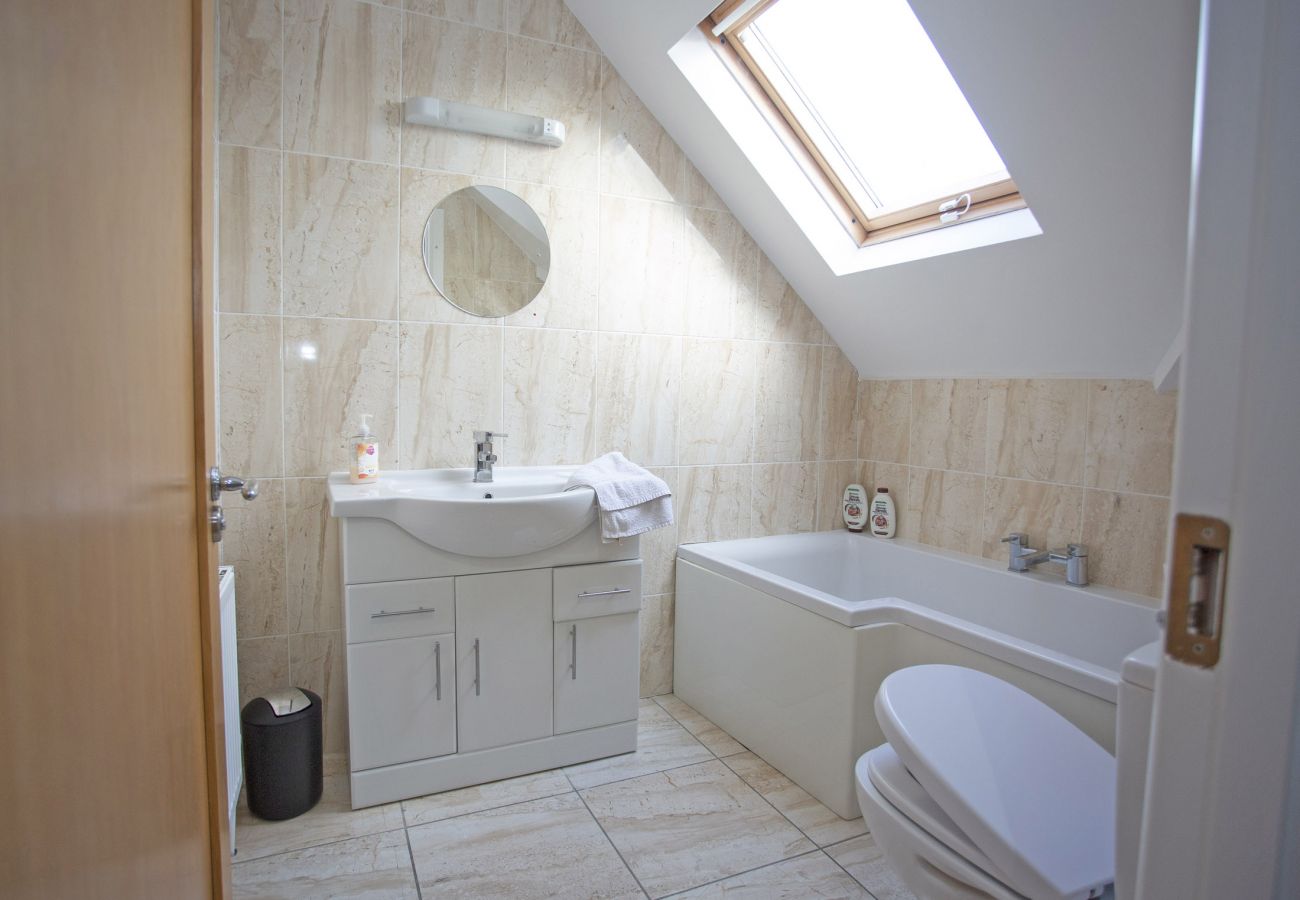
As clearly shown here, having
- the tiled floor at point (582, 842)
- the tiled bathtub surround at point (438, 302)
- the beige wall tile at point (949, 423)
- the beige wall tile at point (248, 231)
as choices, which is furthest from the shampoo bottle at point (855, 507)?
the beige wall tile at point (248, 231)

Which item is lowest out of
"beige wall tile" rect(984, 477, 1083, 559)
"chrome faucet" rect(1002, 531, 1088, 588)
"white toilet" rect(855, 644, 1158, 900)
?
"white toilet" rect(855, 644, 1158, 900)

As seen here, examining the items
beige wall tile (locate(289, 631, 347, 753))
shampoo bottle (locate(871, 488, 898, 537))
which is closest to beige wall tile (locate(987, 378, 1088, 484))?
shampoo bottle (locate(871, 488, 898, 537))

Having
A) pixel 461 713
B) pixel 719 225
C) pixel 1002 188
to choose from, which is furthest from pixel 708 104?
pixel 461 713

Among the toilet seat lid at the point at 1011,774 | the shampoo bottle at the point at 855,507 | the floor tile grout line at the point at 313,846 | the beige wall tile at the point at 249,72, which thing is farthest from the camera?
the shampoo bottle at the point at 855,507

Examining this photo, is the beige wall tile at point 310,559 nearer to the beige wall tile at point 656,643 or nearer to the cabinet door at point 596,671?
the cabinet door at point 596,671

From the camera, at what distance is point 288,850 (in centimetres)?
179

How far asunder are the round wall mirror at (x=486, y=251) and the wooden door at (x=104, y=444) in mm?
1284

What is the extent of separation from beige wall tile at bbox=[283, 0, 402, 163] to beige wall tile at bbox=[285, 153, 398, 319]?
0.06m

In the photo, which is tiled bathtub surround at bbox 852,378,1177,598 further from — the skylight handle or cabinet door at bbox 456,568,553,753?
cabinet door at bbox 456,568,553,753

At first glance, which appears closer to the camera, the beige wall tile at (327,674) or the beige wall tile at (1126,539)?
the beige wall tile at (1126,539)

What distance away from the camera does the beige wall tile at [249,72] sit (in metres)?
1.99

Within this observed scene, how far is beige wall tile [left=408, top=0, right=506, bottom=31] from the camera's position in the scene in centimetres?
220

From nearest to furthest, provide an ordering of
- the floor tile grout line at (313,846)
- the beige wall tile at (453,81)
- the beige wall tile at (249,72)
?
the floor tile grout line at (313,846) → the beige wall tile at (249,72) → the beige wall tile at (453,81)

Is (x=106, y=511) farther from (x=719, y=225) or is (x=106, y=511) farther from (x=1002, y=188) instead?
(x=719, y=225)
